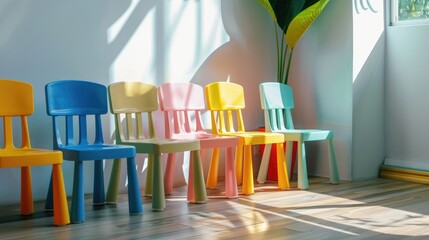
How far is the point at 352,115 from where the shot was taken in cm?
471

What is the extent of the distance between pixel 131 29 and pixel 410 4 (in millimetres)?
2169

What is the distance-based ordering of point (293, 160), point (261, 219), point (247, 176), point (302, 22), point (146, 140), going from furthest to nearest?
point (293, 160) < point (302, 22) < point (247, 176) < point (146, 140) < point (261, 219)

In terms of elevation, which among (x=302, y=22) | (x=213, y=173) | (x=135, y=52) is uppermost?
(x=302, y=22)

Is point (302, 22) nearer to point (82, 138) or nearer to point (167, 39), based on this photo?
point (167, 39)

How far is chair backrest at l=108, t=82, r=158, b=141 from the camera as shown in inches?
156

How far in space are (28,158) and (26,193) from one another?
1.76ft

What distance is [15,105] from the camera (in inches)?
141

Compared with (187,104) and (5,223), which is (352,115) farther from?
(5,223)

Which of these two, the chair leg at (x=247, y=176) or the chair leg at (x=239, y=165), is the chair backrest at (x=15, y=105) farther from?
the chair leg at (x=239, y=165)

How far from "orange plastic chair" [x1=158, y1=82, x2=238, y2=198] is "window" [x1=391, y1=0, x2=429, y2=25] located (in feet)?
5.55

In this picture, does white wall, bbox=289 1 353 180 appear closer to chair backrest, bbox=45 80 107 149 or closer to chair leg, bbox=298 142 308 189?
chair leg, bbox=298 142 308 189

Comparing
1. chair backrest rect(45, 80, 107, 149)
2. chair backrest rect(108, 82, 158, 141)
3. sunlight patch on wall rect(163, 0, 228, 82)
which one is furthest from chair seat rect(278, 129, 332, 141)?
chair backrest rect(45, 80, 107, 149)

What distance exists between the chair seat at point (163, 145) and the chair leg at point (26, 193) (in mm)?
623

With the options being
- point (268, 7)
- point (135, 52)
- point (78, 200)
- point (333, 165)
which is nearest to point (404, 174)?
point (333, 165)
